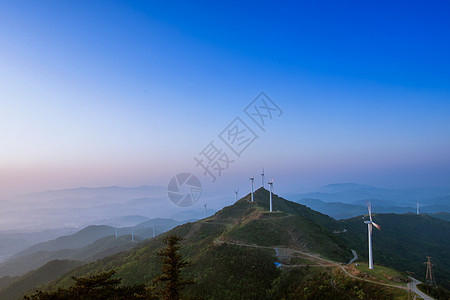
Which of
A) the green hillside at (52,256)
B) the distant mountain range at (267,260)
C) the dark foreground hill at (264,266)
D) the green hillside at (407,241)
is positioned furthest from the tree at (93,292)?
the green hillside at (52,256)

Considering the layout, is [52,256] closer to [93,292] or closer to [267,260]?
[267,260]

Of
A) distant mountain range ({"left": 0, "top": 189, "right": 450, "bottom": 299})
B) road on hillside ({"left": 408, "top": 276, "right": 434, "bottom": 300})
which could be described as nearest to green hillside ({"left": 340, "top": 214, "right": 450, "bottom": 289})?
distant mountain range ({"left": 0, "top": 189, "right": 450, "bottom": 299})

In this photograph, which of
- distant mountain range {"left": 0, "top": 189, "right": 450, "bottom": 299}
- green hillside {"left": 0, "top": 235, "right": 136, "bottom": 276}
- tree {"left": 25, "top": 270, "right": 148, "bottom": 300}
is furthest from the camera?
green hillside {"left": 0, "top": 235, "right": 136, "bottom": 276}

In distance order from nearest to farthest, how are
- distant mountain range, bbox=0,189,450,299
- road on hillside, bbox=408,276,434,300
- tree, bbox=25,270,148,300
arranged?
tree, bbox=25,270,148,300
road on hillside, bbox=408,276,434,300
distant mountain range, bbox=0,189,450,299

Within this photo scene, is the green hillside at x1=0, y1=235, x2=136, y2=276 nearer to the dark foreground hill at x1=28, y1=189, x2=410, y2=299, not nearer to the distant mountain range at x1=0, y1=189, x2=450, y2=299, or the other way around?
the distant mountain range at x1=0, y1=189, x2=450, y2=299

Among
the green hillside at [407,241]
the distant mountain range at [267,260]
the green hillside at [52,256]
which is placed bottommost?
the green hillside at [52,256]

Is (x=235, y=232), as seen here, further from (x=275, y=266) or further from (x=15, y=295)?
(x=15, y=295)

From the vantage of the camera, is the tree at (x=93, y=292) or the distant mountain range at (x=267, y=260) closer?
the tree at (x=93, y=292)

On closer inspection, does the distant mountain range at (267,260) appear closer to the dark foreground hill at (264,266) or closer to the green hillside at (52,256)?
the dark foreground hill at (264,266)
